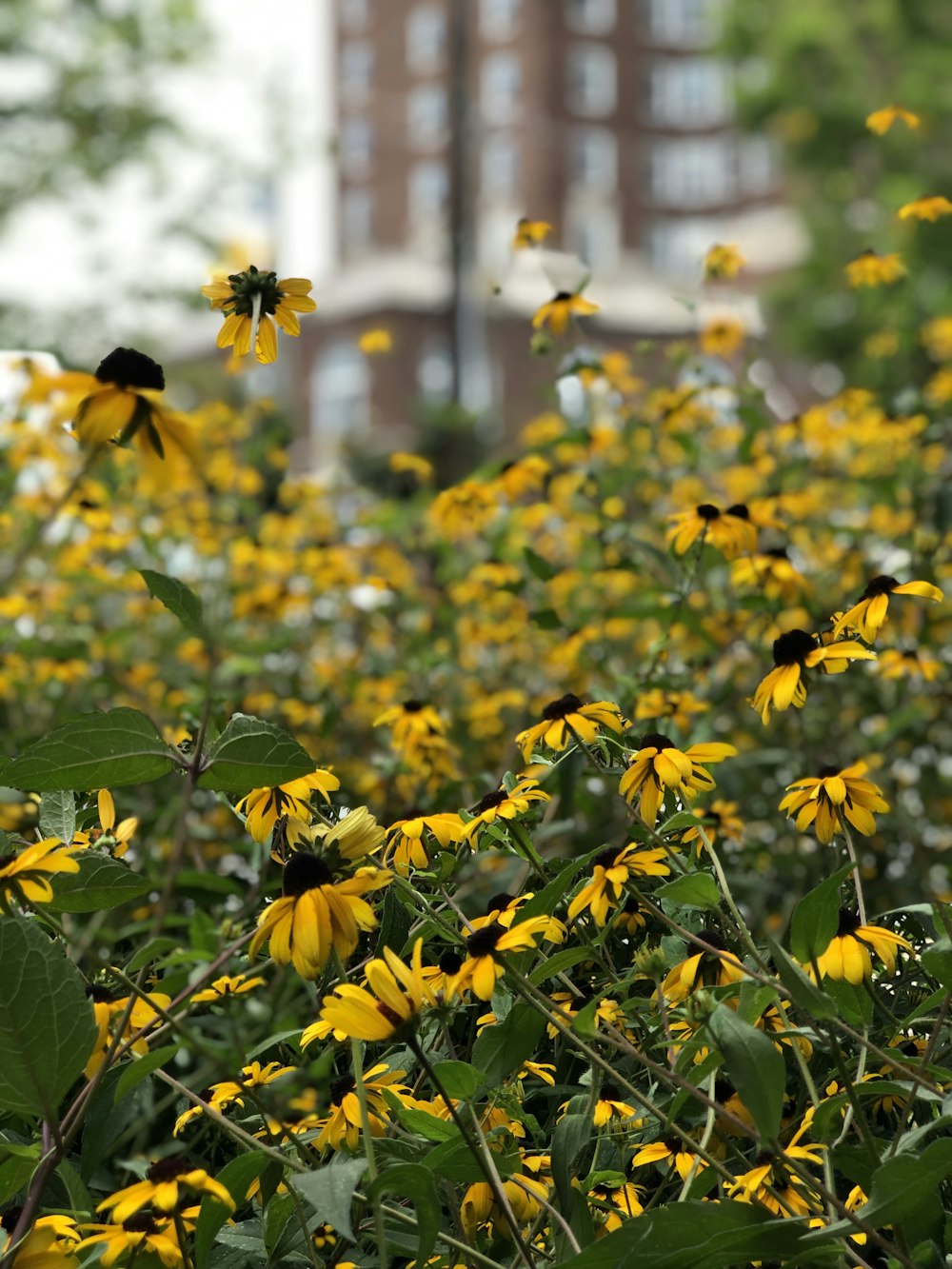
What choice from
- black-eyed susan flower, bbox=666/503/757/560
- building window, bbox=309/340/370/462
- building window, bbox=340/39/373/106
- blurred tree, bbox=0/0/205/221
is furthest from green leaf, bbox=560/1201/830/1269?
building window, bbox=340/39/373/106

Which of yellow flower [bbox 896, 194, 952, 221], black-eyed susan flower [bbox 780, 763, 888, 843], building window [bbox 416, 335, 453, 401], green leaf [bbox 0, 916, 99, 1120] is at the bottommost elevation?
green leaf [bbox 0, 916, 99, 1120]

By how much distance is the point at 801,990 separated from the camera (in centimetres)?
105

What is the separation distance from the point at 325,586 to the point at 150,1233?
2.55 meters

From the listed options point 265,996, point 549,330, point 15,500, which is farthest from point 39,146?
point 265,996

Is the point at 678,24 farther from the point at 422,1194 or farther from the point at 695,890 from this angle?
the point at 422,1194

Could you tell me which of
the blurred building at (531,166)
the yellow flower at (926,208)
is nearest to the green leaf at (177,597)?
the yellow flower at (926,208)

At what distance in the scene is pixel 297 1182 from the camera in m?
1.05

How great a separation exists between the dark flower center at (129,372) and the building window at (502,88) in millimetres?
34995

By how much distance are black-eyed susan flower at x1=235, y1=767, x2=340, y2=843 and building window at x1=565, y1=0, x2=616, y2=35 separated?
36.6 m

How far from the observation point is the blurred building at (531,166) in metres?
32.0

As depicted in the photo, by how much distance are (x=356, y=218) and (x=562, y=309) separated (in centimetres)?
3444

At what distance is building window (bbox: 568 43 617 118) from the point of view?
114ft

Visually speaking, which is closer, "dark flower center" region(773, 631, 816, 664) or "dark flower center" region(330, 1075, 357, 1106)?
"dark flower center" region(330, 1075, 357, 1106)

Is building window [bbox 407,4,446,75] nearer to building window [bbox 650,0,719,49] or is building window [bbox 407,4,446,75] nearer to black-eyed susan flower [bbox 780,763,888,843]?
building window [bbox 650,0,719,49]
